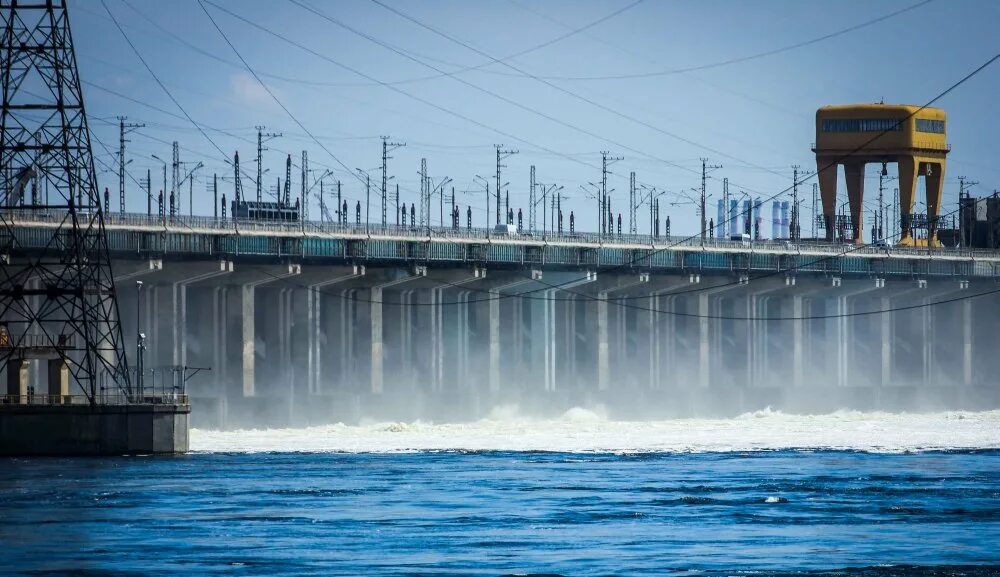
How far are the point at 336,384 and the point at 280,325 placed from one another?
7065 millimetres

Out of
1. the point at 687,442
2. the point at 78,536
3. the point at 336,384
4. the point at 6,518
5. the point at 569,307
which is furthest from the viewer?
the point at 569,307

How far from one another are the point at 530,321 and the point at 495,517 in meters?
99.5

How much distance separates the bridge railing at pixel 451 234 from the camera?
12444 centimetres

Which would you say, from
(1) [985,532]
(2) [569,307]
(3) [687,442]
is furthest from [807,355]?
(1) [985,532]

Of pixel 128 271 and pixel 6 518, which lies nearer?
pixel 6 518

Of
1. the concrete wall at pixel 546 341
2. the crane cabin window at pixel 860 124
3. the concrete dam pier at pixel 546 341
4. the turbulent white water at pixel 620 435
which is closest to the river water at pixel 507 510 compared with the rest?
the turbulent white water at pixel 620 435

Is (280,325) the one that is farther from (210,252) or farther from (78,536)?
(78,536)

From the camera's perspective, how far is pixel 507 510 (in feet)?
213

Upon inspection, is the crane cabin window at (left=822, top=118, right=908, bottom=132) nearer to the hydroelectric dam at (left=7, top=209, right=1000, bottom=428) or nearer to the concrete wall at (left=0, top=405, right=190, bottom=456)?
the hydroelectric dam at (left=7, top=209, right=1000, bottom=428)

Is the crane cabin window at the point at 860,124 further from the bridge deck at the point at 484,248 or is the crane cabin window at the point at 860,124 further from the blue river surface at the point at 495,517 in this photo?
the blue river surface at the point at 495,517

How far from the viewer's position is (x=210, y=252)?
127m

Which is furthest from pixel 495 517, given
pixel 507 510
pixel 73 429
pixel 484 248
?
pixel 484 248

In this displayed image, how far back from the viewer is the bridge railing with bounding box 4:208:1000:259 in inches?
4899

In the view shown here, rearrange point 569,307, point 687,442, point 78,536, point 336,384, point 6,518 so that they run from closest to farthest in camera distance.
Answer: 1. point 78,536
2. point 6,518
3. point 687,442
4. point 336,384
5. point 569,307
